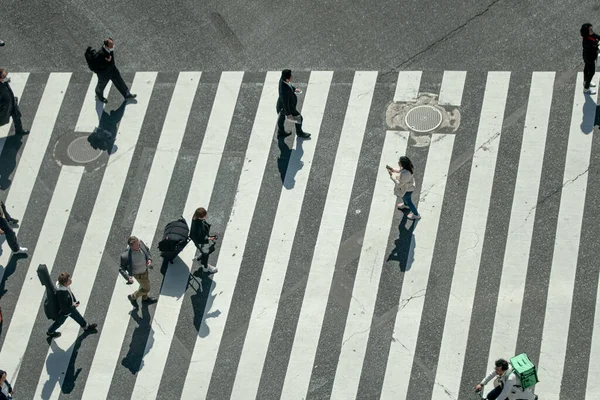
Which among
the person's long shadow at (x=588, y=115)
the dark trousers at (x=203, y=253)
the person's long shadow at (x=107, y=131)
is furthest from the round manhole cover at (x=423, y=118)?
the person's long shadow at (x=107, y=131)

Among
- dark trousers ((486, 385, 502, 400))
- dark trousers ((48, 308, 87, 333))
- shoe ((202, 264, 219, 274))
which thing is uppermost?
shoe ((202, 264, 219, 274))

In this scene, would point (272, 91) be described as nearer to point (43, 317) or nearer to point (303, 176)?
point (303, 176)

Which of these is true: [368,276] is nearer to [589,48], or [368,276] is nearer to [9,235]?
[589,48]

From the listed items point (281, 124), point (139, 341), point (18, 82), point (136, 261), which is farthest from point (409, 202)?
point (18, 82)

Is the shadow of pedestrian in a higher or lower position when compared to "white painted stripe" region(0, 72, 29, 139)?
lower

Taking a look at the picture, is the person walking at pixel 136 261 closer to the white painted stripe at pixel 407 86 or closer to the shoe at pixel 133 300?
the shoe at pixel 133 300

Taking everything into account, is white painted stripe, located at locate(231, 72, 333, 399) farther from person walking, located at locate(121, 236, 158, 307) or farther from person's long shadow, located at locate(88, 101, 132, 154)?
person's long shadow, located at locate(88, 101, 132, 154)

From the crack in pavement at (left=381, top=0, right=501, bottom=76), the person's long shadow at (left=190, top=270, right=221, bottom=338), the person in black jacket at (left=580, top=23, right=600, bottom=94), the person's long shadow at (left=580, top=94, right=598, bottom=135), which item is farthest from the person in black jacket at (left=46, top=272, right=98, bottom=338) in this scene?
the person in black jacket at (left=580, top=23, right=600, bottom=94)
